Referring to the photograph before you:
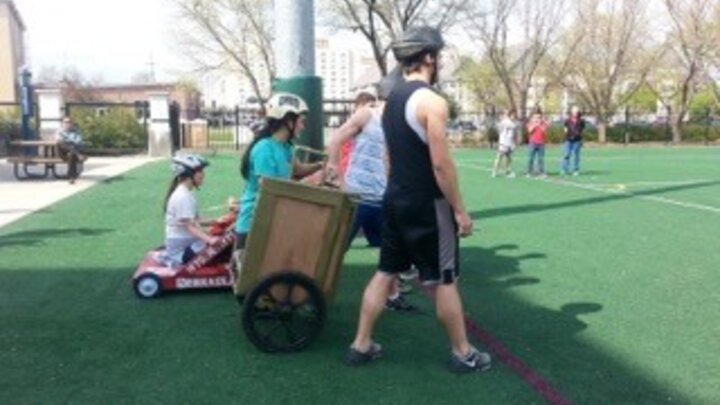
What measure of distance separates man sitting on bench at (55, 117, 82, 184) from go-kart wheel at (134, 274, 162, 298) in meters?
10.2

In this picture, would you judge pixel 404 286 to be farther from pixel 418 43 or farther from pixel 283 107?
pixel 418 43

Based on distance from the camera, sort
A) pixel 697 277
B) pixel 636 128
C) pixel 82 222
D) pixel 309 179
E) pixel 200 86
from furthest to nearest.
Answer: pixel 200 86 < pixel 636 128 < pixel 82 222 < pixel 697 277 < pixel 309 179

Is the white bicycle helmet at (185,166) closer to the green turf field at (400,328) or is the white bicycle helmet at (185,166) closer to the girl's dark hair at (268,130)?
the girl's dark hair at (268,130)

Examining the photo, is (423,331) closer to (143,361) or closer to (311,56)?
(143,361)

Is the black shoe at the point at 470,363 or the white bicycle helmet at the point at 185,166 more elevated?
the white bicycle helmet at the point at 185,166

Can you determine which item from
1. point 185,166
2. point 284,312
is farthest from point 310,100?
point 284,312

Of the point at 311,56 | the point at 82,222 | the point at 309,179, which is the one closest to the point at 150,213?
the point at 82,222

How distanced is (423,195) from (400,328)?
147 cm

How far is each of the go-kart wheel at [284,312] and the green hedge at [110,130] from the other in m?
23.1

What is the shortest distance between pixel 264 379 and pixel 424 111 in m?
1.78

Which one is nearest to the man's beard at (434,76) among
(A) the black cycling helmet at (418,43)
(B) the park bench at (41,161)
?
(A) the black cycling helmet at (418,43)

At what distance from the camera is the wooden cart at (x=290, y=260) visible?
4562 mm

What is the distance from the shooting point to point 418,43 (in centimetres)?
402

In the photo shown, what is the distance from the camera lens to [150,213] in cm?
1105
